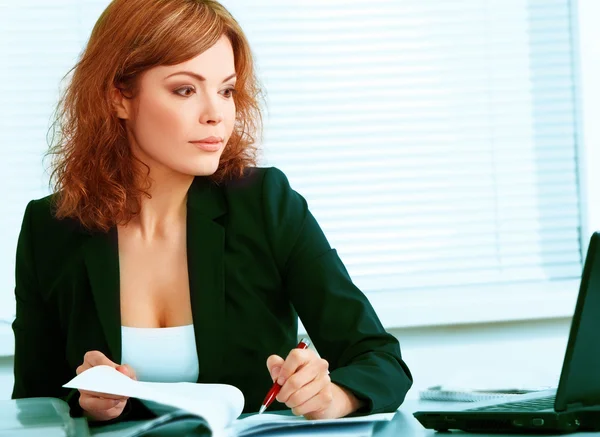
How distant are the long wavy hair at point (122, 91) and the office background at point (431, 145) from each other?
0.77m

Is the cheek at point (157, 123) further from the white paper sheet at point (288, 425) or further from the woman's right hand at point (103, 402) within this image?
the white paper sheet at point (288, 425)

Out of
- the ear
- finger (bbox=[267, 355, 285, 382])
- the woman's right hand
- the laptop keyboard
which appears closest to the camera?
the laptop keyboard

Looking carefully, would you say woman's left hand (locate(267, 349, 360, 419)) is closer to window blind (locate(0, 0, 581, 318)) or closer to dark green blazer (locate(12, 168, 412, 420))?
dark green blazer (locate(12, 168, 412, 420))

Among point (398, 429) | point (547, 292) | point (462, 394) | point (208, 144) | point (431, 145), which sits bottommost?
point (547, 292)

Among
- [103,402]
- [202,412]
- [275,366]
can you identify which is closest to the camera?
[202,412]

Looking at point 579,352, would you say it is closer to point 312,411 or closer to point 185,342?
point 312,411

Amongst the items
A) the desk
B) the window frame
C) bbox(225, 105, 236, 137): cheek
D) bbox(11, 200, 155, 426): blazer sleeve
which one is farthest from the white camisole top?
the window frame

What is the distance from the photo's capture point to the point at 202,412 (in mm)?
1062

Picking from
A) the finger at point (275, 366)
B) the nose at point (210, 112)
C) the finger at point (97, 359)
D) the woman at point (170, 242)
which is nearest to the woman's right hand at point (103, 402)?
the finger at point (97, 359)

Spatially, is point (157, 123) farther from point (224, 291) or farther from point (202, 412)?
point (202, 412)

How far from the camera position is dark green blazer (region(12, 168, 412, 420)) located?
167 centimetres

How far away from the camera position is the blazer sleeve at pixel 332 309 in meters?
1.44

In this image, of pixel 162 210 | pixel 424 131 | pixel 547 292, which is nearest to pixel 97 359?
pixel 162 210

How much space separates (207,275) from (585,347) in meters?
0.81
